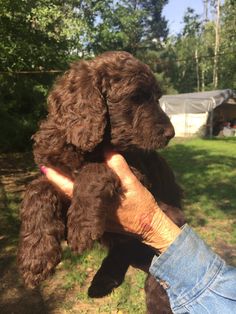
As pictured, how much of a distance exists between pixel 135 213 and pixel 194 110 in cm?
2954

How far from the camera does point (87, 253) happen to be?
5758mm

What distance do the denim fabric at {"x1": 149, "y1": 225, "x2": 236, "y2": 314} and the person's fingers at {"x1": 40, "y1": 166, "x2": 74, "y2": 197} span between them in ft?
2.71

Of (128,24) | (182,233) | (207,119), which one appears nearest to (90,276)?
(182,233)

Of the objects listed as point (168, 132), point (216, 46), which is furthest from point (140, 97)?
point (216, 46)

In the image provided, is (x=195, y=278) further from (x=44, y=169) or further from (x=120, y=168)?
(x=44, y=169)

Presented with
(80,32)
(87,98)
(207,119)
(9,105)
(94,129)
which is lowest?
(207,119)

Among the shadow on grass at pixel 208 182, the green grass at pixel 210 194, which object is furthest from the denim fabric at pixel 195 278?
the shadow on grass at pixel 208 182

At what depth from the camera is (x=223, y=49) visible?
5141 centimetres

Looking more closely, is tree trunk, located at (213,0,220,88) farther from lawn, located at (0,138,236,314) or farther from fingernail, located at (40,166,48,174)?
fingernail, located at (40,166,48,174)

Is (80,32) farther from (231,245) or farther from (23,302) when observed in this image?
(23,302)

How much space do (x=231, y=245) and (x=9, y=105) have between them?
8476mm

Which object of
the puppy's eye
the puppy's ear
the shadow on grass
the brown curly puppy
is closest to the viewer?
Result: the brown curly puppy

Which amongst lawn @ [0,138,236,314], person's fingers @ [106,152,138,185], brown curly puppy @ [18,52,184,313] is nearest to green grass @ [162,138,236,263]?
lawn @ [0,138,236,314]

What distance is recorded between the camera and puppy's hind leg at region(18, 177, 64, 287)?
7.89 ft
